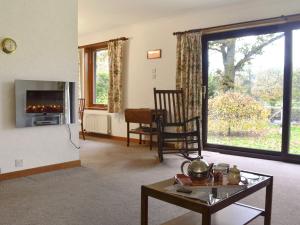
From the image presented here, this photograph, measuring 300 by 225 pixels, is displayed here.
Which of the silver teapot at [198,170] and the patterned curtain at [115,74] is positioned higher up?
the patterned curtain at [115,74]

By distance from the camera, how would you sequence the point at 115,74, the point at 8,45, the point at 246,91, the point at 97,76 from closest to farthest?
the point at 8,45 → the point at 246,91 → the point at 115,74 → the point at 97,76

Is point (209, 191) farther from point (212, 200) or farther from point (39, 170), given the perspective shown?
point (39, 170)

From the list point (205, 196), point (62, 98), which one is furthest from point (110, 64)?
point (205, 196)

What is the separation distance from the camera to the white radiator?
638 cm

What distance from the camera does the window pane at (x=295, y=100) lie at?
4.11 meters

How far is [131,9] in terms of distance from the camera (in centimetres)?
486

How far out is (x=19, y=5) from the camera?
3389 mm

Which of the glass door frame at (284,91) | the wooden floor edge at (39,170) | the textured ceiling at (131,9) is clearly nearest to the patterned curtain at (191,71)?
the glass door frame at (284,91)

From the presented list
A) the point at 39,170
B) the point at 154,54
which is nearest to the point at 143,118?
the point at 154,54

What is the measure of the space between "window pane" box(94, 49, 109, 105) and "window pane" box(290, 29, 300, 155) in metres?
3.92

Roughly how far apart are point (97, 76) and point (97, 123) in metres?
1.17

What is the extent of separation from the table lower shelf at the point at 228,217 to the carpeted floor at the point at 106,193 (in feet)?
0.87

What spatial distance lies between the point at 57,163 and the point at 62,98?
839mm

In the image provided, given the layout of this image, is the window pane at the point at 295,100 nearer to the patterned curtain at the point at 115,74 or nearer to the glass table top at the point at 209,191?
the glass table top at the point at 209,191
